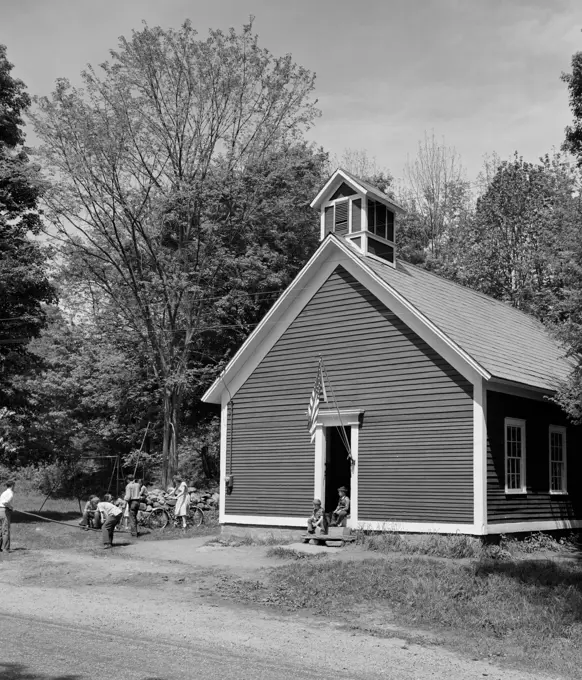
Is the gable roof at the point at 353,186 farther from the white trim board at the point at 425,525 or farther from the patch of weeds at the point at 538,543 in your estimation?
the patch of weeds at the point at 538,543

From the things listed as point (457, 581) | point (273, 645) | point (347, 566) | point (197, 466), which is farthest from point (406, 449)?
point (197, 466)

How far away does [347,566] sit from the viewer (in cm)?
1603

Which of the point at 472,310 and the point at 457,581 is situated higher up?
the point at 472,310

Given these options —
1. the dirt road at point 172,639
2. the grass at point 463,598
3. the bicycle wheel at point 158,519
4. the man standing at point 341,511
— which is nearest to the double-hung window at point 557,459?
the man standing at point 341,511

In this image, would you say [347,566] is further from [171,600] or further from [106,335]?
[106,335]

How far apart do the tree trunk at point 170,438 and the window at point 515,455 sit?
1684cm

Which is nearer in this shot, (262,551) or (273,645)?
(273,645)

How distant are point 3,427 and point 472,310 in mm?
20342

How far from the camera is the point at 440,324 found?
19.9 meters

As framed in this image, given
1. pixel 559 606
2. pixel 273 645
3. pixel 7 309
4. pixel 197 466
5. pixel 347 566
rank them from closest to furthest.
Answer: pixel 273 645 < pixel 559 606 < pixel 347 566 < pixel 7 309 < pixel 197 466

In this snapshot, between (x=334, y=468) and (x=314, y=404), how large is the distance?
333 cm

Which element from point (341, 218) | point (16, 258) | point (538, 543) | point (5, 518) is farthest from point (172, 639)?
point (16, 258)

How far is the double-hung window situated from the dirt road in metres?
10.3

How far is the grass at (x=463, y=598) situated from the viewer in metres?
11.0
